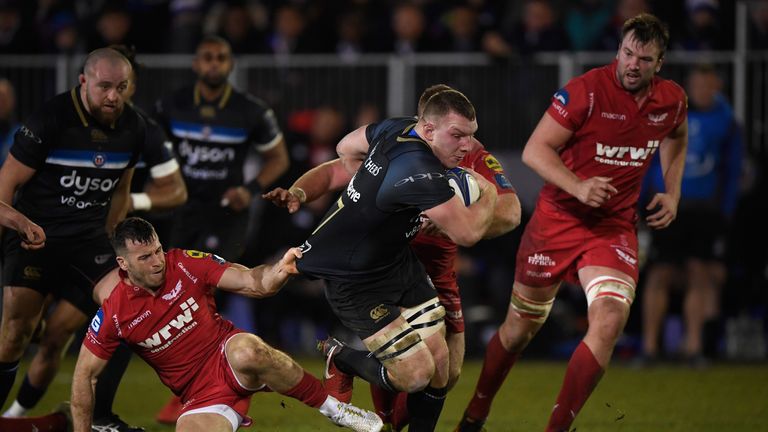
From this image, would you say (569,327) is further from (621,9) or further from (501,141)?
(621,9)

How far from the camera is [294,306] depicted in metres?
14.5

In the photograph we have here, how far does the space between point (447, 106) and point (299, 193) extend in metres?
1.13

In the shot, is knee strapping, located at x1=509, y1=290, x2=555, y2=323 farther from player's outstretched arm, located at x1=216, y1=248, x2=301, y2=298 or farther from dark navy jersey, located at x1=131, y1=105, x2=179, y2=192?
dark navy jersey, located at x1=131, y1=105, x2=179, y2=192

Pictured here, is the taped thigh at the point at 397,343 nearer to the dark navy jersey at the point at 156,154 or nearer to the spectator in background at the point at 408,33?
the dark navy jersey at the point at 156,154

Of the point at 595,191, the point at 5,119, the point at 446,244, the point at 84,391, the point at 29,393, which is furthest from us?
the point at 5,119

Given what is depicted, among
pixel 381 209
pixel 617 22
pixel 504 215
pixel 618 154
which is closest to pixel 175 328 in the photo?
pixel 381 209

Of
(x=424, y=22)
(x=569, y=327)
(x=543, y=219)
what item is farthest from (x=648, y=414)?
(x=424, y=22)

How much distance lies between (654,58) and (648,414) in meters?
3.17

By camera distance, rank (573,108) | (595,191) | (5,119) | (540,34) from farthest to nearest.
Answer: (540,34) < (5,119) < (573,108) < (595,191)

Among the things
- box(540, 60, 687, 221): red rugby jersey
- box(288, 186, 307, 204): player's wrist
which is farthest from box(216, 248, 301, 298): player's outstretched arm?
box(540, 60, 687, 221): red rugby jersey

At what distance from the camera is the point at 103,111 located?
8344 millimetres

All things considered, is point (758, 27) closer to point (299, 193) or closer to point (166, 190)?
point (166, 190)

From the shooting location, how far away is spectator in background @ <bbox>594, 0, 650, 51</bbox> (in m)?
14.1

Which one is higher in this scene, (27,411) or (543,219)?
(543,219)
